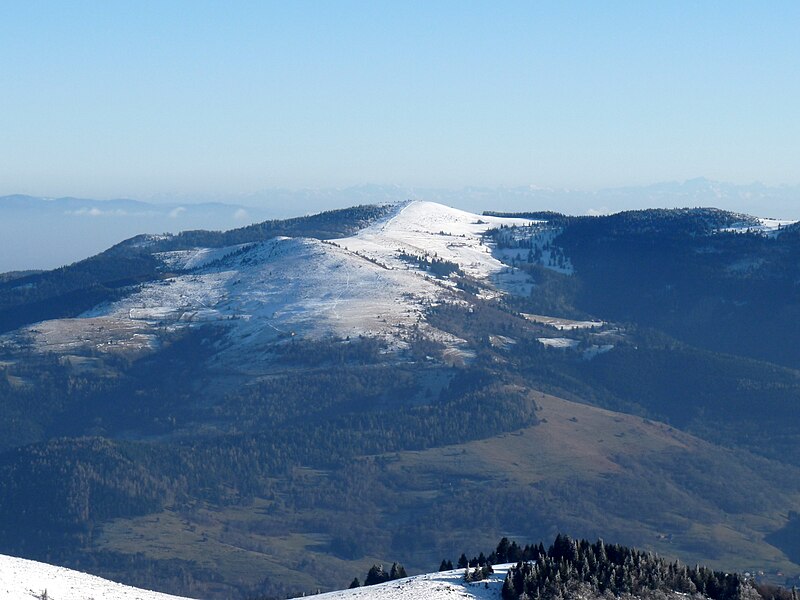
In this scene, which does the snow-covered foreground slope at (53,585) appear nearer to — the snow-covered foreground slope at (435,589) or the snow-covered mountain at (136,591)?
the snow-covered mountain at (136,591)

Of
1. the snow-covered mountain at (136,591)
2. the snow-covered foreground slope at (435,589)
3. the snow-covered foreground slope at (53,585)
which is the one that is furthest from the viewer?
the snow-covered foreground slope at (53,585)

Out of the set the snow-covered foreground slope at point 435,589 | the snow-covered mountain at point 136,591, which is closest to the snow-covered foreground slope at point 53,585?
the snow-covered mountain at point 136,591

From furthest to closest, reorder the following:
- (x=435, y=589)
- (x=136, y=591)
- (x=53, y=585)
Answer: (x=136, y=591) < (x=53, y=585) < (x=435, y=589)

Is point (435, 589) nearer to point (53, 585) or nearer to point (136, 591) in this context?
point (136, 591)

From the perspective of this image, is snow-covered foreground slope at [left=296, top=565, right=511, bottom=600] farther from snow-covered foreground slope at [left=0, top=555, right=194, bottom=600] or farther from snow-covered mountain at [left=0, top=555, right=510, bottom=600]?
snow-covered foreground slope at [left=0, top=555, right=194, bottom=600]

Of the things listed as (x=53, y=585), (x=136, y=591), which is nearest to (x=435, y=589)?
(x=136, y=591)
